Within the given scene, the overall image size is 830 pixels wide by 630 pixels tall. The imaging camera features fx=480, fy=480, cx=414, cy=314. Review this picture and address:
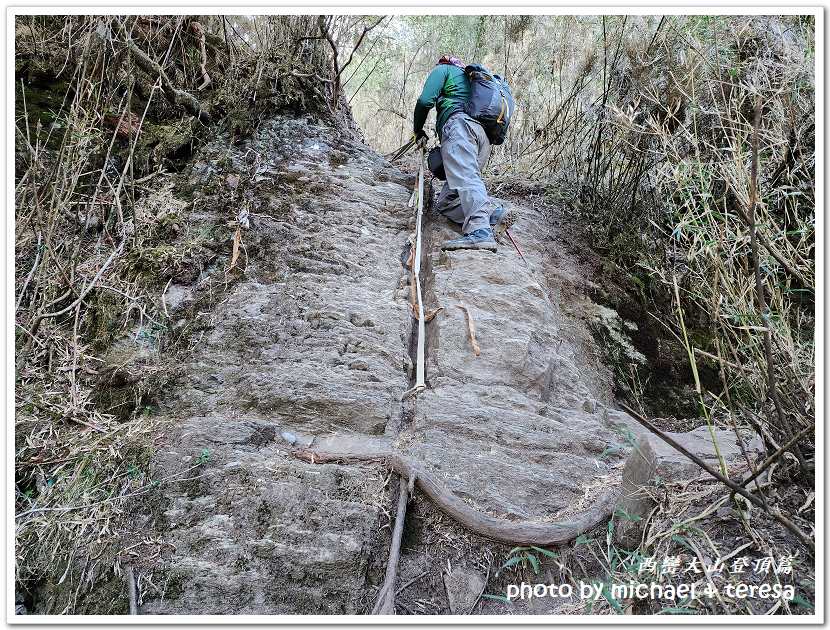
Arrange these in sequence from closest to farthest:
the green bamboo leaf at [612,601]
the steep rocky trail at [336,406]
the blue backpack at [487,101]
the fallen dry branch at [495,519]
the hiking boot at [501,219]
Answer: the green bamboo leaf at [612,601], the steep rocky trail at [336,406], the fallen dry branch at [495,519], the blue backpack at [487,101], the hiking boot at [501,219]

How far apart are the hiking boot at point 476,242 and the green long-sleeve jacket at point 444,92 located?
102 cm

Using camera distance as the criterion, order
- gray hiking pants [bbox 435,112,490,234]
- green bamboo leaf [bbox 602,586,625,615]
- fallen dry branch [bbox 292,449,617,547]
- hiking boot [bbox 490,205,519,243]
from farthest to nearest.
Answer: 1. hiking boot [bbox 490,205,519,243]
2. gray hiking pants [bbox 435,112,490,234]
3. fallen dry branch [bbox 292,449,617,547]
4. green bamboo leaf [bbox 602,586,625,615]

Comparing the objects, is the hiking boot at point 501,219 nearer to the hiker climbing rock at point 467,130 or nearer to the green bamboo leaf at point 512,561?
the hiker climbing rock at point 467,130

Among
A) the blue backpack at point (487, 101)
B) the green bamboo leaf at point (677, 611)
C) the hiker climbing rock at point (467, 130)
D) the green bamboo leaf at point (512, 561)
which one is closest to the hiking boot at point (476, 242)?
the hiker climbing rock at point (467, 130)

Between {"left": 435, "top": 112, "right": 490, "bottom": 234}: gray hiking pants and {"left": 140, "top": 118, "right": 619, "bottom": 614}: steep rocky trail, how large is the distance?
1.04ft

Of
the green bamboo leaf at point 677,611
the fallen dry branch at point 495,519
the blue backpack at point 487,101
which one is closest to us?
the green bamboo leaf at point 677,611

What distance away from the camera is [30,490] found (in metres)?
2.09

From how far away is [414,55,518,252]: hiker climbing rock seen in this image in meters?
3.96

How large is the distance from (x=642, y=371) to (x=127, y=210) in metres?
3.99

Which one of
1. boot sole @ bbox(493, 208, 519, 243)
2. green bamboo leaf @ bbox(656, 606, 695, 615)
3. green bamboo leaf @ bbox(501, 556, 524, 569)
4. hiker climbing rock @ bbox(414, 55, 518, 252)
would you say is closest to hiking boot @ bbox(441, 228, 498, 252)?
hiker climbing rock @ bbox(414, 55, 518, 252)

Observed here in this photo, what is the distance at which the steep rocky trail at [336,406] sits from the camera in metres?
1.97

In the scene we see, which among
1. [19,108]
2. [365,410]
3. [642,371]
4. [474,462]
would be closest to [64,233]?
[19,108]

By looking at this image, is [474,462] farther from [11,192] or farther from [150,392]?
[11,192]

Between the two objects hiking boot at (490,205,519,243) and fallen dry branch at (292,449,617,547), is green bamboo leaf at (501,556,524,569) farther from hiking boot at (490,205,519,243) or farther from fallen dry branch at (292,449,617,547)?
hiking boot at (490,205,519,243)
